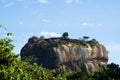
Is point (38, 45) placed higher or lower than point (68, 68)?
higher

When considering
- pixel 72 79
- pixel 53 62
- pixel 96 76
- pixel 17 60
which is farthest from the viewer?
pixel 53 62

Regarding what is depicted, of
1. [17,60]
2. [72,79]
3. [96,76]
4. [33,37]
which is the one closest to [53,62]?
[33,37]

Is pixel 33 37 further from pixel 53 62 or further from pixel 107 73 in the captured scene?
pixel 107 73

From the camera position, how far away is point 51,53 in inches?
5832

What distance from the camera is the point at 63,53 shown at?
15138 cm

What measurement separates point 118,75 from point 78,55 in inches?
3029

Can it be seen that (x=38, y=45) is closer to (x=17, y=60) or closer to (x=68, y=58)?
(x=68, y=58)

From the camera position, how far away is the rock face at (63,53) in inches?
5846

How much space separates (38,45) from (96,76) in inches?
3187

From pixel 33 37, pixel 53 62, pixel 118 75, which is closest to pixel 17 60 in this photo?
pixel 118 75

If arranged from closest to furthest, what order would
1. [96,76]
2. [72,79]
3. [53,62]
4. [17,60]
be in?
[17,60] → [96,76] → [72,79] → [53,62]

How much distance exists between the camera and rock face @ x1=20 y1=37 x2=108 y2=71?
148500 millimetres

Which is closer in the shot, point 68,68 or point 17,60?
point 17,60

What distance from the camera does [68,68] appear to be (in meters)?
151
